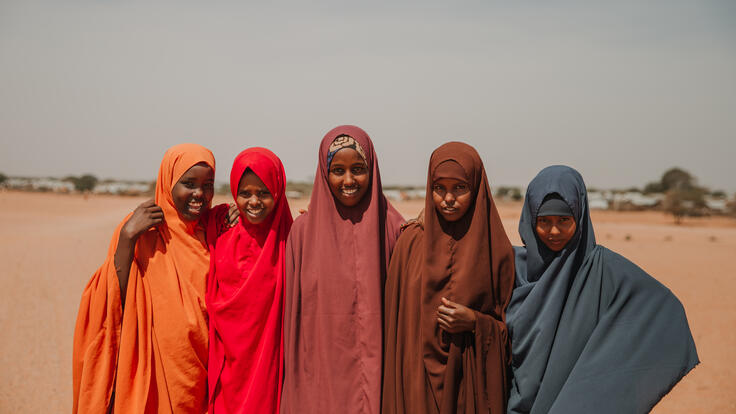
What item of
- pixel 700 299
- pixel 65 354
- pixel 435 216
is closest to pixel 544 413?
pixel 435 216

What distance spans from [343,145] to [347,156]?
0.24 feet

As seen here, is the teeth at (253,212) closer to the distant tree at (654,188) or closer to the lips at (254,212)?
the lips at (254,212)

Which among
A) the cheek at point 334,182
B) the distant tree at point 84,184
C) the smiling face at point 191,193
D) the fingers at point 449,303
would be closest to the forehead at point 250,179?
the smiling face at point 191,193

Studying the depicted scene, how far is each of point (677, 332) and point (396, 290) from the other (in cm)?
141

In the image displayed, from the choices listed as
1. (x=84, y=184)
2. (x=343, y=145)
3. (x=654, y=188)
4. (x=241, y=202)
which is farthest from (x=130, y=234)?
(x=654, y=188)

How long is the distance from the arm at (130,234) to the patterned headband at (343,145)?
1075 millimetres

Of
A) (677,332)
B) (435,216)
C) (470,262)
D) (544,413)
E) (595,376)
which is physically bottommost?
(544,413)

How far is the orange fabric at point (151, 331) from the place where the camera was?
2.72 meters

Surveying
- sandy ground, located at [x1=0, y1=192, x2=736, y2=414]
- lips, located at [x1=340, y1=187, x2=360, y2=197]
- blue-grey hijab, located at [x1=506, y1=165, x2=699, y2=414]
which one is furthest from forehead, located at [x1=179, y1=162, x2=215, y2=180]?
sandy ground, located at [x1=0, y1=192, x2=736, y2=414]

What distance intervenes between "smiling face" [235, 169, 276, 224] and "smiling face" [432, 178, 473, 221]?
1018 millimetres

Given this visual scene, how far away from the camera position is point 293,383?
264cm

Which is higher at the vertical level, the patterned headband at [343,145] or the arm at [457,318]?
the patterned headband at [343,145]

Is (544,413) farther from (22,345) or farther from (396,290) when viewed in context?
(22,345)

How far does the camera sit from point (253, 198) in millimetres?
2777
